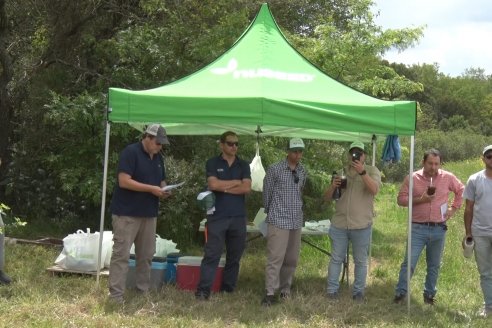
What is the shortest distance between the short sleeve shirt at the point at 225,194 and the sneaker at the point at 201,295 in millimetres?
717

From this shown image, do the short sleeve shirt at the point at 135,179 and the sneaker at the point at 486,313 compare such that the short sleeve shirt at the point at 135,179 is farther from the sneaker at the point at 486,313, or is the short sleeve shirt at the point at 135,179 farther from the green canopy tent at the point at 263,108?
the sneaker at the point at 486,313

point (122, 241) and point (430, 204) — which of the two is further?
point (430, 204)

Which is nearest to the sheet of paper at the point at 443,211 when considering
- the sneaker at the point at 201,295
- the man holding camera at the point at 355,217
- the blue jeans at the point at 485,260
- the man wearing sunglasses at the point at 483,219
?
the man wearing sunglasses at the point at 483,219

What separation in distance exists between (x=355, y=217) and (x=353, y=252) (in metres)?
0.36

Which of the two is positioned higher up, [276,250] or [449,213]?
[449,213]

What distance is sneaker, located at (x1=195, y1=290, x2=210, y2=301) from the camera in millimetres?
5860

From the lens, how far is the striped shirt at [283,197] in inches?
233

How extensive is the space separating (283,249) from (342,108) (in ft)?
4.86

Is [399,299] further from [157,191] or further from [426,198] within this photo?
[157,191]

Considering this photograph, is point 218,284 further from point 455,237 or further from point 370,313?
point 455,237

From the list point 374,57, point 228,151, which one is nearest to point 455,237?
point 374,57

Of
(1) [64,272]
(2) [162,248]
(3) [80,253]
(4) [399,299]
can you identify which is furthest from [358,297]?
(1) [64,272]

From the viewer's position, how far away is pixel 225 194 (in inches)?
233

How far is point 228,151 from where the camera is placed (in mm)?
5949
